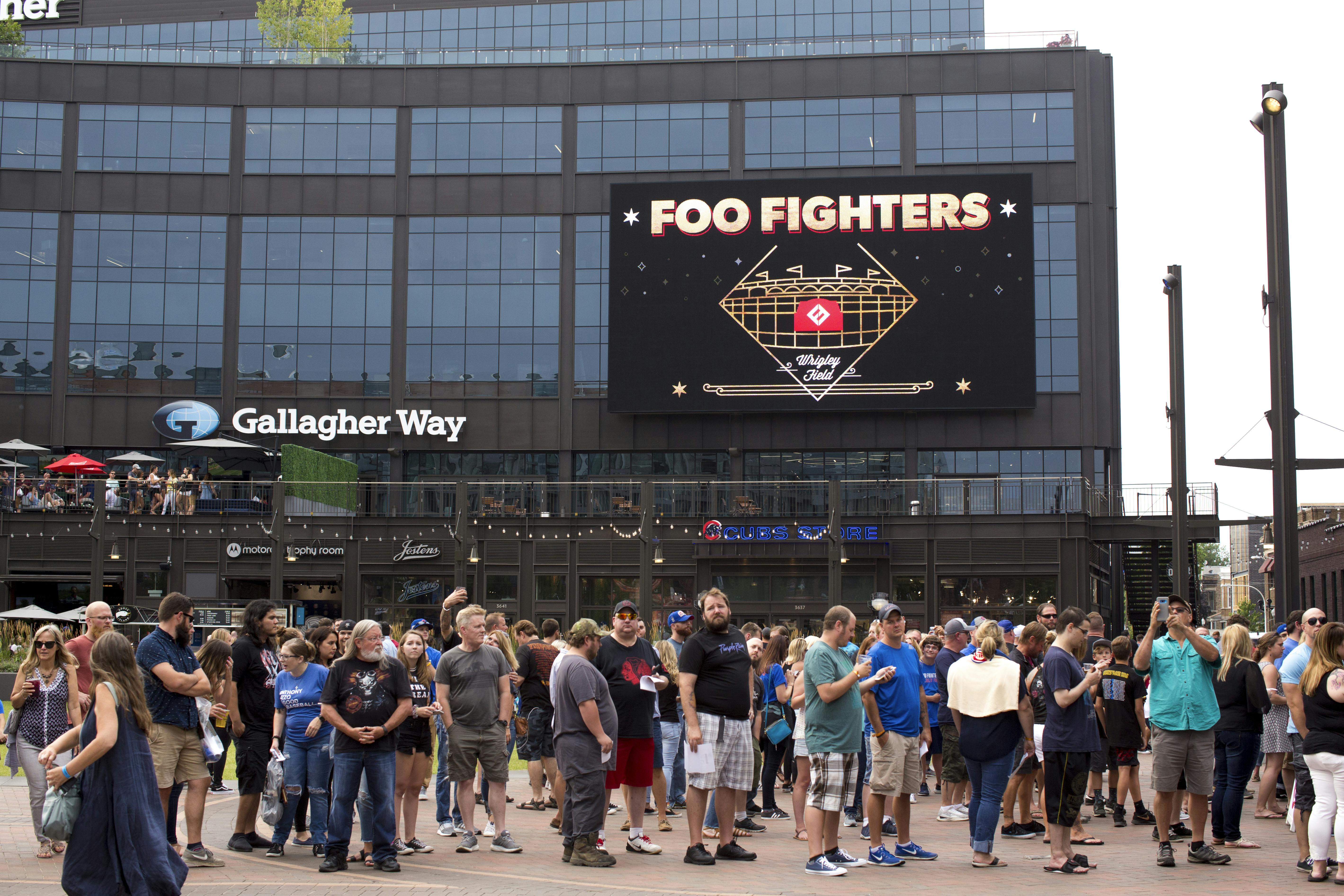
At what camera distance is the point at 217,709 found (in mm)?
10805

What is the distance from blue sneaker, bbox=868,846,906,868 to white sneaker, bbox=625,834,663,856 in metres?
1.74

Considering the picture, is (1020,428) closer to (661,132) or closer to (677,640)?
(661,132)

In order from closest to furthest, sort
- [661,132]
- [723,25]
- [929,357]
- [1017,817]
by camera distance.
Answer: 1. [1017,817]
2. [929,357]
3. [661,132]
4. [723,25]

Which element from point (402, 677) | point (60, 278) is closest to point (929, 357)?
point (60, 278)

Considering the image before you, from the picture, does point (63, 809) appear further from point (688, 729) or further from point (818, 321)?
point (818, 321)

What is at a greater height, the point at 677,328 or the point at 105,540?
the point at 677,328

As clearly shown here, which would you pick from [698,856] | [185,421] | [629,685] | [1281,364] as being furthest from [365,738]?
[185,421]

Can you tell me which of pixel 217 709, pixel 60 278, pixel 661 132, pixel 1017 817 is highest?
pixel 661 132

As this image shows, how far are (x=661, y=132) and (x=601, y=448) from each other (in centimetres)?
1143

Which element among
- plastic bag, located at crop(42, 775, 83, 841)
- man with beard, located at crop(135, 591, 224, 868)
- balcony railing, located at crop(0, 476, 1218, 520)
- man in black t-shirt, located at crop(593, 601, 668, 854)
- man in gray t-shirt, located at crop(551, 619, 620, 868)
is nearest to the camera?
plastic bag, located at crop(42, 775, 83, 841)

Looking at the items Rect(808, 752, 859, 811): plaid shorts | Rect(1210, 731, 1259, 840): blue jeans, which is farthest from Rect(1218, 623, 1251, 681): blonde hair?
Rect(808, 752, 859, 811): plaid shorts

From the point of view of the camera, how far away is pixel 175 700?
31.9ft

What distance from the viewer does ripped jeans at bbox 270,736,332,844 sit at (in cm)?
1048

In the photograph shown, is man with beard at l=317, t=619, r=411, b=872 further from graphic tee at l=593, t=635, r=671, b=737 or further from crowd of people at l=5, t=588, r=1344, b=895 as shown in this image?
graphic tee at l=593, t=635, r=671, b=737
